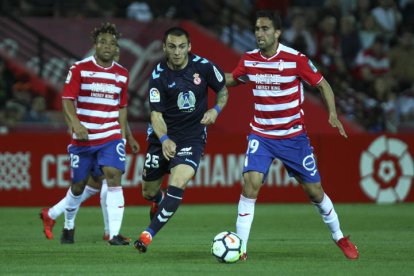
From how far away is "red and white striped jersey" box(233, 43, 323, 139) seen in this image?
10.6 m

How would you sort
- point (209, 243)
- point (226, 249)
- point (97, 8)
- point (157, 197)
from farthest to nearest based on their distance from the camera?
point (97, 8) < point (157, 197) < point (209, 243) < point (226, 249)

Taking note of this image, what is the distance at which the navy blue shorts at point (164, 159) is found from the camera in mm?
10656

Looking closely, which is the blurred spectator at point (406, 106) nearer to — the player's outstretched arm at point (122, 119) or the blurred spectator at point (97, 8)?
the blurred spectator at point (97, 8)

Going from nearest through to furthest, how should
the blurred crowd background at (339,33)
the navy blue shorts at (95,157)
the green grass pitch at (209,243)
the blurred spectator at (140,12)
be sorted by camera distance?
the green grass pitch at (209,243)
the navy blue shorts at (95,157)
the blurred crowd background at (339,33)
the blurred spectator at (140,12)

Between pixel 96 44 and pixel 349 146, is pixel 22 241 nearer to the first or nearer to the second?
pixel 96 44

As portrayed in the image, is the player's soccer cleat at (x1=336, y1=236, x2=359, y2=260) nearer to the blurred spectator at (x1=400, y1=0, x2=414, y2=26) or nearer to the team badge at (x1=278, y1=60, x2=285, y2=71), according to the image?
the team badge at (x1=278, y1=60, x2=285, y2=71)

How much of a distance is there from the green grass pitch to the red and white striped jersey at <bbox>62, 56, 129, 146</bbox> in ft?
4.21

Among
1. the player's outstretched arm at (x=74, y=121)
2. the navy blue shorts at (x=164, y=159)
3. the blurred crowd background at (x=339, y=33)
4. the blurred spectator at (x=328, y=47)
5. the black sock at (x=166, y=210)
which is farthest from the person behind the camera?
the blurred spectator at (x=328, y=47)

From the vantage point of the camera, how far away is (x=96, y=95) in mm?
12078

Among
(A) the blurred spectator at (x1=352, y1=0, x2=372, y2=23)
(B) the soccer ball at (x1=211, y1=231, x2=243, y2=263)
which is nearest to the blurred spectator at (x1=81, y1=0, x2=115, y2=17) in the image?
(A) the blurred spectator at (x1=352, y1=0, x2=372, y2=23)

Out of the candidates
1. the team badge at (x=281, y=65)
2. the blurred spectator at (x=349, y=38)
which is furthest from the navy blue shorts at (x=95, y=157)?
the blurred spectator at (x=349, y=38)

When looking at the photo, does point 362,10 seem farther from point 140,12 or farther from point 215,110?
point 215,110

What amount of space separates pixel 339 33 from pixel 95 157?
11934 mm

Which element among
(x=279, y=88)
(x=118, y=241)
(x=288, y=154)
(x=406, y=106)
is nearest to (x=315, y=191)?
(x=288, y=154)
